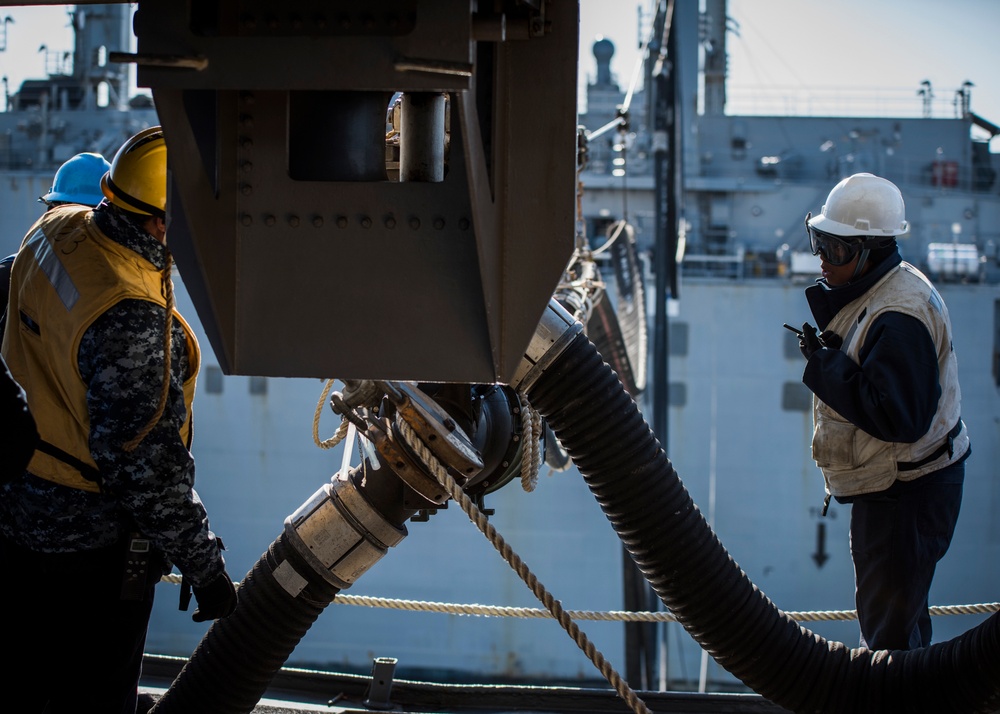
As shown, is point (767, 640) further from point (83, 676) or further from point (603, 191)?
point (603, 191)

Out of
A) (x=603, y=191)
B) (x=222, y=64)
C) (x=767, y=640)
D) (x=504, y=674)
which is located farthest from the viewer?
(x=603, y=191)

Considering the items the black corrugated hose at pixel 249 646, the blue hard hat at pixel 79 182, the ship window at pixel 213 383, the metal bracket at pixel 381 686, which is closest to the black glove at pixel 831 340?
the black corrugated hose at pixel 249 646

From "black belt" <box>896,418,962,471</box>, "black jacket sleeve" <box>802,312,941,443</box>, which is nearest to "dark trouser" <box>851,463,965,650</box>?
"black belt" <box>896,418,962,471</box>

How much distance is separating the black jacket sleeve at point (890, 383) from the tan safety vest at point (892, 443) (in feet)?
0.18

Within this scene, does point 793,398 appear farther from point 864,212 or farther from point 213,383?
point 864,212

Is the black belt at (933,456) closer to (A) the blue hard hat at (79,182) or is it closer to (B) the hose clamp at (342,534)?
(B) the hose clamp at (342,534)

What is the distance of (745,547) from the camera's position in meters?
15.3

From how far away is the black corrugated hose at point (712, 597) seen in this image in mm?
2416

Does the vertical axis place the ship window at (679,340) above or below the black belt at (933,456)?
above

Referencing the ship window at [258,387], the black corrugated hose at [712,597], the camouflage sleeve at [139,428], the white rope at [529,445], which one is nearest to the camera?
the camouflage sleeve at [139,428]

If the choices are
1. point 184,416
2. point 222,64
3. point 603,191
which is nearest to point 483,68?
point 222,64

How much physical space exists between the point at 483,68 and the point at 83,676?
1491mm

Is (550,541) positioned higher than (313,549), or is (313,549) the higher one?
(313,549)

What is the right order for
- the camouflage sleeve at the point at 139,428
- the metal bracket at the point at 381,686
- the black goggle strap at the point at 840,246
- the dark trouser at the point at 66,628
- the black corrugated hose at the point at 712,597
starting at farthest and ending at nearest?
1. the metal bracket at the point at 381,686
2. the black goggle strap at the point at 840,246
3. the black corrugated hose at the point at 712,597
4. the dark trouser at the point at 66,628
5. the camouflage sleeve at the point at 139,428
